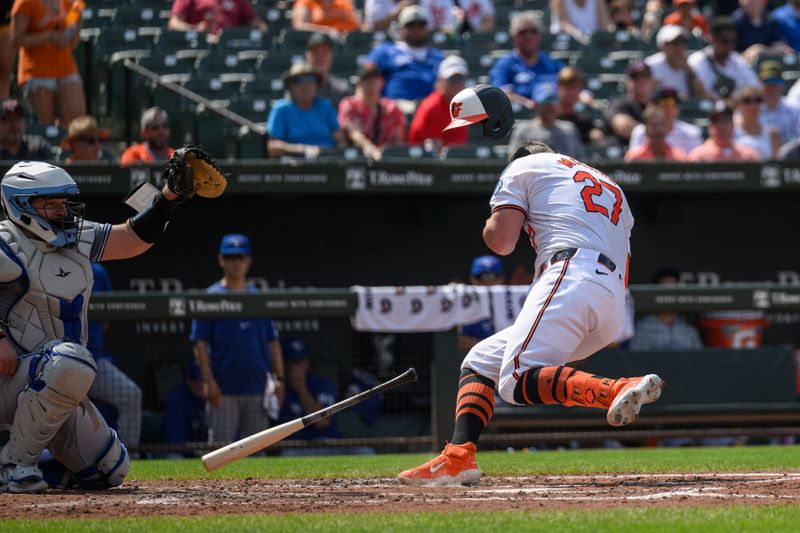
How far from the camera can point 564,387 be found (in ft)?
15.3

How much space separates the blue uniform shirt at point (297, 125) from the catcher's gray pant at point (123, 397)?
2.75m

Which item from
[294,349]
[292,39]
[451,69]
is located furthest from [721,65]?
[294,349]

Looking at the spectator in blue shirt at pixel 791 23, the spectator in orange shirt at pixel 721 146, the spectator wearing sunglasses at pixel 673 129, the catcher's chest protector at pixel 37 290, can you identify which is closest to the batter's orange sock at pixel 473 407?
the catcher's chest protector at pixel 37 290

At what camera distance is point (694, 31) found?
13.4 metres

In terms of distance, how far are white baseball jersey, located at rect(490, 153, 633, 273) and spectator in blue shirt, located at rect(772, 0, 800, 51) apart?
9236 mm

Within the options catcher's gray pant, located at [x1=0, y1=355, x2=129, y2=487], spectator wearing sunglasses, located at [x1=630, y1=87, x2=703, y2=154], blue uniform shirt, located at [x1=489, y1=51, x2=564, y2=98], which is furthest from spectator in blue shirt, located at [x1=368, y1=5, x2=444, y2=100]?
catcher's gray pant, located at [x1=0, y1=355, x2=129, y2=487]

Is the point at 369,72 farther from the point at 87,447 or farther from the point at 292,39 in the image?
the point at 87,447

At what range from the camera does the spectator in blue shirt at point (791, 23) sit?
44.1 feet

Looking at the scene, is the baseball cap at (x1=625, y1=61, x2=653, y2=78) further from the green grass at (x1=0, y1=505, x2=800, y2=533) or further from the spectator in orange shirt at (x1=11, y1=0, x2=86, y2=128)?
the green grass at (x1=0, y1=505, x2=800, y2=533)

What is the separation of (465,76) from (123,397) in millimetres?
4018

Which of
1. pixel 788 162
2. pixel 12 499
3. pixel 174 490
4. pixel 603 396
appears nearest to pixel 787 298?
pixel 788 162

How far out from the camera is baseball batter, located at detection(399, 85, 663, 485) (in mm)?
4793

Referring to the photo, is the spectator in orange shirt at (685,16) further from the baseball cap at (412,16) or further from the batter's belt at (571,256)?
the batter's belt at (571,256)

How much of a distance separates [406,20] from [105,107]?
2792mm
